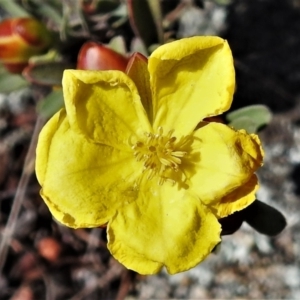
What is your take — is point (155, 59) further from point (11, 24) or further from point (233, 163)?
point (11, 24)

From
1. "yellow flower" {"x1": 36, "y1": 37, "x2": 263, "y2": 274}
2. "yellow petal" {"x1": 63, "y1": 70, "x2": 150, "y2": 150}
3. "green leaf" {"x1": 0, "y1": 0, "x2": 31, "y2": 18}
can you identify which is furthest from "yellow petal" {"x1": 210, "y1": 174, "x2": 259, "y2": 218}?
"green leaf" {"x1": 0, "y1": 0, "x2": 31, "y2": 18}

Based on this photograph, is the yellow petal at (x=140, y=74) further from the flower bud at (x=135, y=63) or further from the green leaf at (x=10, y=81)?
the green leaf at (x=10, y=81)

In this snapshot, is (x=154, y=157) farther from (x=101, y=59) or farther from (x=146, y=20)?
(x=146, y=20)

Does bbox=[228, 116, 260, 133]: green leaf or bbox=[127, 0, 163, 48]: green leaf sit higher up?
bbox=[127, 0, 163, 48]: green leaf

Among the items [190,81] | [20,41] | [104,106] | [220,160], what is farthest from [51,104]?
[220,160]

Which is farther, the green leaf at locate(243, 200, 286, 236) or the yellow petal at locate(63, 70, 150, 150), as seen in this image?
the green leaf at locate(243, 200, 286, 236)

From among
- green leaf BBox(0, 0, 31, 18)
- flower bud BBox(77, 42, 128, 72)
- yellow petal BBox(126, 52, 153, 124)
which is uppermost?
yellow petal BBox(126, 52, 153, 124)

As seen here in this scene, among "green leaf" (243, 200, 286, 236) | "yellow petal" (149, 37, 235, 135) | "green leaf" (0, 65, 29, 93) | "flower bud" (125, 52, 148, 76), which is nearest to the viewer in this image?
"yellow petal" (149, 37, 235, 135)

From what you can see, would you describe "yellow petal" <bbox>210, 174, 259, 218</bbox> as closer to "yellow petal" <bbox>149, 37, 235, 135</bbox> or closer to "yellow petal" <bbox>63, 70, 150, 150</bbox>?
"yellow petal" <bbox>149, 37, 235, 135</bbox>
